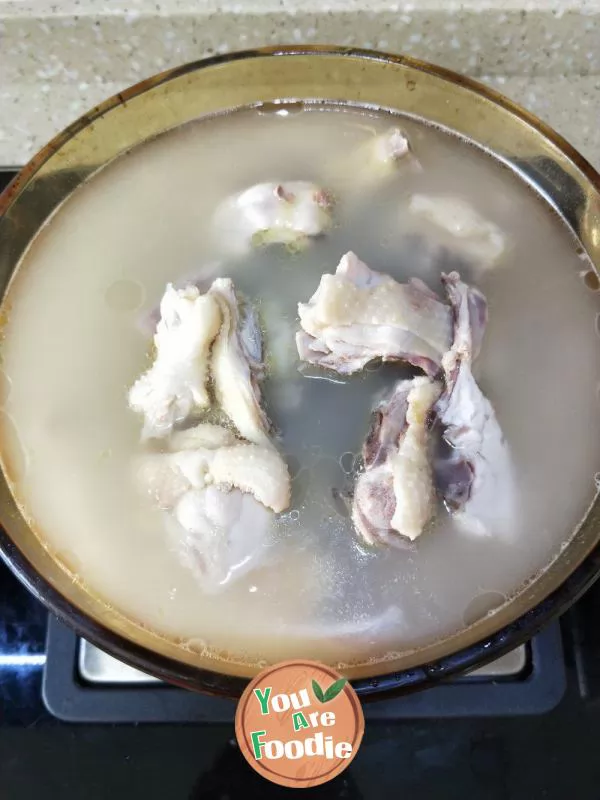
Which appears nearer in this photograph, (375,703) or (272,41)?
(375,703)

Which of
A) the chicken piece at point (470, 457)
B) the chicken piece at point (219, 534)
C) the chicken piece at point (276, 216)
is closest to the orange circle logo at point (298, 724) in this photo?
the chicken piece at point (219, 534)

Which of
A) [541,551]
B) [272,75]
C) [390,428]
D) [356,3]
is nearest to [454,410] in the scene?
[390,428]

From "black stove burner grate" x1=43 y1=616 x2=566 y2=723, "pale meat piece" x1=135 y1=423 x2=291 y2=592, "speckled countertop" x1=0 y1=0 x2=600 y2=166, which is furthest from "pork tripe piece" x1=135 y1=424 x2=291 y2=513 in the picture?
"speckled countertop" x1=0 y1=0 x2=600 y2=166

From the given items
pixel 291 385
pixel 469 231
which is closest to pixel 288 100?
pixel 469 231

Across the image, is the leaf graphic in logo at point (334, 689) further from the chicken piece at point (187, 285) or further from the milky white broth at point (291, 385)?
the chicken piece at point (187, 285)

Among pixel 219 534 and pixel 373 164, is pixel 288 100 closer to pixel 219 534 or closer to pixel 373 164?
pixel 373 164

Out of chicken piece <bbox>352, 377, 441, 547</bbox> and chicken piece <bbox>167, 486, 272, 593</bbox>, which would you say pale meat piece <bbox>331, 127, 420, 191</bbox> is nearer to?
chicken piece <bbox>352, 377, 441, 547</bbox>
